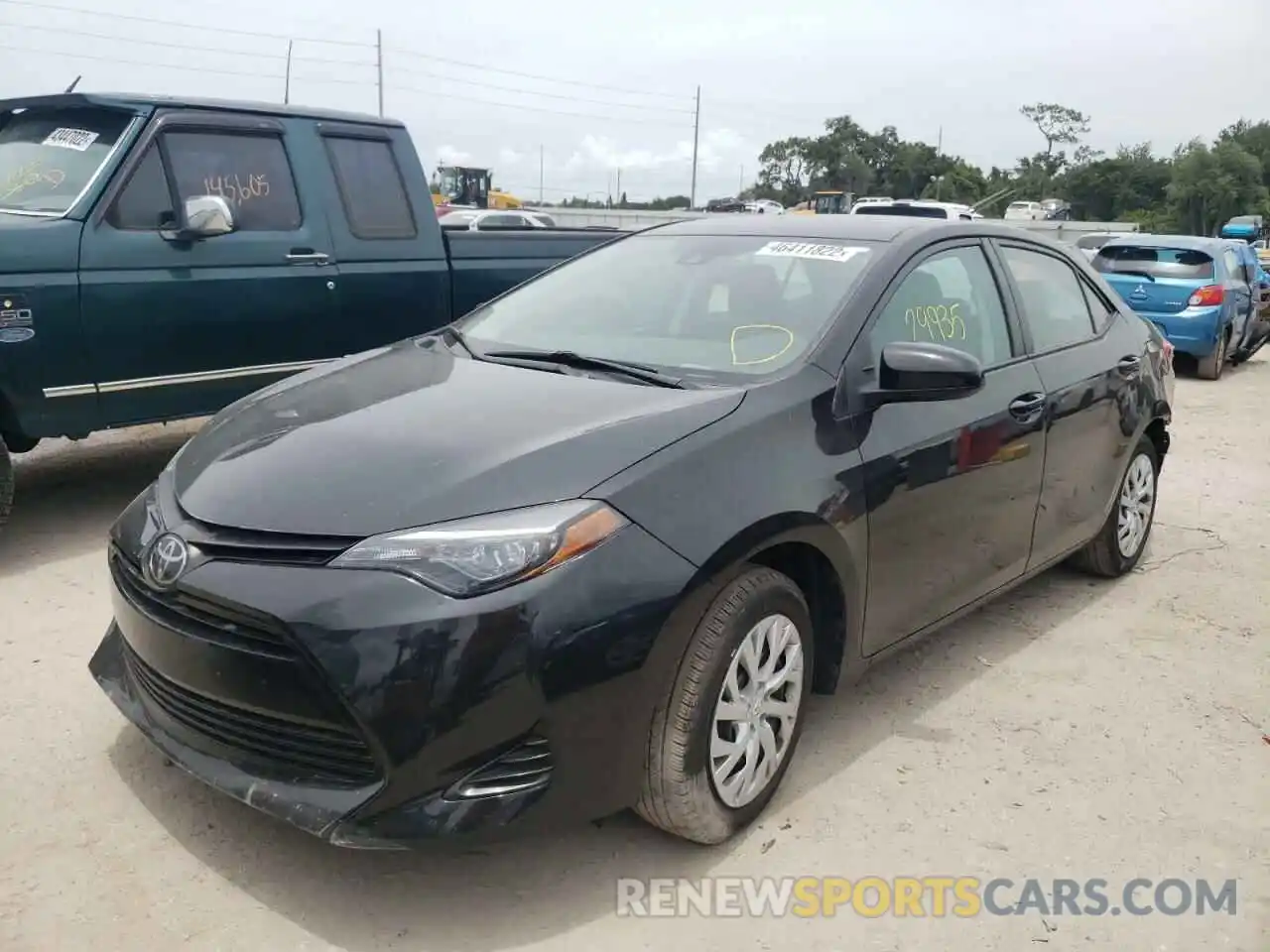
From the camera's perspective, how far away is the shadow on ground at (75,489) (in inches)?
192

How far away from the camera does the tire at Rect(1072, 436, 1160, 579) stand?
483 cm

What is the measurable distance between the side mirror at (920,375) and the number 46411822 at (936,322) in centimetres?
31

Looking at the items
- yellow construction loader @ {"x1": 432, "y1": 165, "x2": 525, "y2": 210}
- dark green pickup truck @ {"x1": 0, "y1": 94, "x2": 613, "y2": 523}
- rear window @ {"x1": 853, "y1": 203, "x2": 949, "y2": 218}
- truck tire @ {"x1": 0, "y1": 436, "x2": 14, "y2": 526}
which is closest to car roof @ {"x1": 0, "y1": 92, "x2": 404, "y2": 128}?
dark green pickup truck @ {"x1": 0, "y1": 94, "x2": 613, "y2": 523}

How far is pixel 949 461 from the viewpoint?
3428 millimetres

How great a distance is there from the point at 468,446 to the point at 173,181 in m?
3.37

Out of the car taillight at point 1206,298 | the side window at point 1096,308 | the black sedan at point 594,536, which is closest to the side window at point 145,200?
the black sedan at point 594,536

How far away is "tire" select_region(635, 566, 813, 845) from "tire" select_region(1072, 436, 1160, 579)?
2.53 m

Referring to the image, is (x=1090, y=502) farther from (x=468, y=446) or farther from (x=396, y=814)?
(x=396, y=814)

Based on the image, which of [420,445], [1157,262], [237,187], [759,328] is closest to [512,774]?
[420,445]

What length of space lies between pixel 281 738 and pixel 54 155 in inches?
155

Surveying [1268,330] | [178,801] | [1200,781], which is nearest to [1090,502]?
[1200,781]

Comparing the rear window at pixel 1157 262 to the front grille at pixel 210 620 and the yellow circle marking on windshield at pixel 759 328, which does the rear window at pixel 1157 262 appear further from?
the front grille at pixel 210 620

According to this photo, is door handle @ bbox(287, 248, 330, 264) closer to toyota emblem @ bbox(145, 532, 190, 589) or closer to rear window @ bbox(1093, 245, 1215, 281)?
toyota emblem @ bbox(145, 532, 190, 589)

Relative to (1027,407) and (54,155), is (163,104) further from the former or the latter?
(1027,407)
